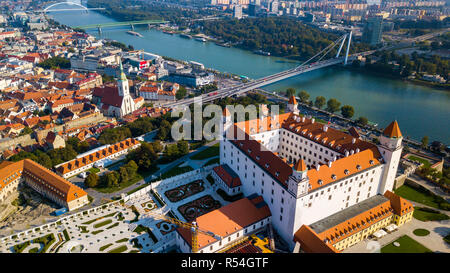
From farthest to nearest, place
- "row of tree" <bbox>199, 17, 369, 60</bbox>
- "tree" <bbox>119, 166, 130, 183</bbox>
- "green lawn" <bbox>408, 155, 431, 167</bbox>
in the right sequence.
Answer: "row of tree" <bbox>199, 17, 369, 60</bbox>
"green lawn" <bbox>408, 155, 431, 167</bbox>
"tree" <bbox>119, 166, 130, 183</bbox>

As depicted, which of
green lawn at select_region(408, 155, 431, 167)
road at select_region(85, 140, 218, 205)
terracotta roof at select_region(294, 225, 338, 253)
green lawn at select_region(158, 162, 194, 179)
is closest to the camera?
terracotta roof at select_region(294, 225, 338, 253)

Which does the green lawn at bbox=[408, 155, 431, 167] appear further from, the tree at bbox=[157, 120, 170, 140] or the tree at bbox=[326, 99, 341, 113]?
the tree at bbox=[157, 120, 170, 140]

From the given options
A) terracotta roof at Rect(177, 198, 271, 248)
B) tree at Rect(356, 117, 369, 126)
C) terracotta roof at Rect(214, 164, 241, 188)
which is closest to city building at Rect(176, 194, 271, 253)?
terracotta roof at Rect(177, 198, 271, 248)

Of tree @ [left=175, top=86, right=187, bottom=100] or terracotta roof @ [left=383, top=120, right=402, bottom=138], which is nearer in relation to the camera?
terracotta roof @ [left=383, top=120, right=402, bottom=138]

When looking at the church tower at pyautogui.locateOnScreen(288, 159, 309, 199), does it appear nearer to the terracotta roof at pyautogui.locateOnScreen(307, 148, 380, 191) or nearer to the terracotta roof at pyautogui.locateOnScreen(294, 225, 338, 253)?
the terracotta roof at pyautogui.locateOnScreen(307, 148, 380, 191)

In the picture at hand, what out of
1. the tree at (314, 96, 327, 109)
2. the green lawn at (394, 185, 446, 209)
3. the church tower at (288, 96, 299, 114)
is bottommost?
the green lawn at (394, 185, 446, 209)

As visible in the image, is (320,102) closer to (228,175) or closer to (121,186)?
(228,175)

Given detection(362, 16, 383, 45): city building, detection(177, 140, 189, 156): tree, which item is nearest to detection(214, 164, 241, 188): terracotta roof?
detection(177, 140, 189, 156): tree

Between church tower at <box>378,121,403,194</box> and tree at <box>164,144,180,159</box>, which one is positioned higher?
church tower at <box>378,121,403,194</box>
